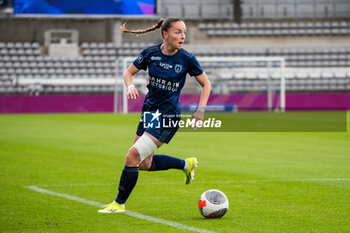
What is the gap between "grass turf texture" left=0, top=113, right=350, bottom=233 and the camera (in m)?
6.35

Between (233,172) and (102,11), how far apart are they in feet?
94.9

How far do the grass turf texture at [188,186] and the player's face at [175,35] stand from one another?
166 cm

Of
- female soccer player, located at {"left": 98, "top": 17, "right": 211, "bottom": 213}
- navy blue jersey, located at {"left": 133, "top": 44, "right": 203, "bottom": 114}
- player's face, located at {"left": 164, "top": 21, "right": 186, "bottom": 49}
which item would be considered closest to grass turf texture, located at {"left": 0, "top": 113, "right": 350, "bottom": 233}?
female soccer player, located at {"left": 98, "top": 17, "right": 211, "bottom": 213}

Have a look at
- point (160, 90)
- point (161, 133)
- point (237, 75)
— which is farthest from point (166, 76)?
point (237, 75)

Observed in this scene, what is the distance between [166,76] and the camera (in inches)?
273

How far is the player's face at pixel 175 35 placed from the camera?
6.82m

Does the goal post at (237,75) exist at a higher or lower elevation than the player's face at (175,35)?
lower

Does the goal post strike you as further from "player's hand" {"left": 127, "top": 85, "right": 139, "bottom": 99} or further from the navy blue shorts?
"player's hand" {"left": 127, "top": 85, "right": 139, "bottom": 99}

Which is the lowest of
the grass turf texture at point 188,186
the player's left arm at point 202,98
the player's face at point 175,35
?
the grass turf texture at point 188,186

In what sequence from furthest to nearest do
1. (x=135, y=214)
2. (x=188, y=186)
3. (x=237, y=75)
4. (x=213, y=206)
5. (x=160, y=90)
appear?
(x=237, y=75)
(x=188, y=186)
(x=160, y=90)
(x=135, y=214)
(x=213, y=206)

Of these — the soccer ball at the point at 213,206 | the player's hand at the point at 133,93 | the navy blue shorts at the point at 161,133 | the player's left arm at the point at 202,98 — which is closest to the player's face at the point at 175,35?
the player's left arm at the point at 202,98

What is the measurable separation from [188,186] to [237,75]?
98.4ft

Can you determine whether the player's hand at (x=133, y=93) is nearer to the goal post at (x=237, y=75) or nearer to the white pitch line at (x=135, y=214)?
the white pitch line at (x=135, y=214)

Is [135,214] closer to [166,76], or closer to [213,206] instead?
[213,206]
